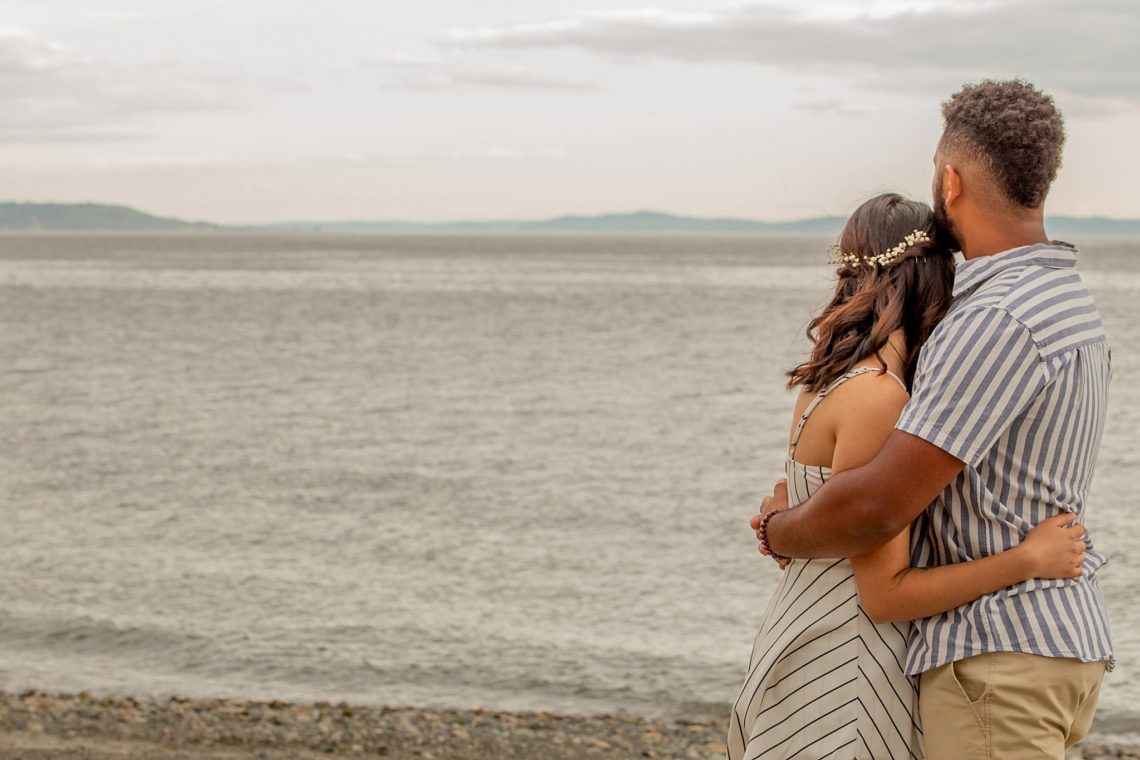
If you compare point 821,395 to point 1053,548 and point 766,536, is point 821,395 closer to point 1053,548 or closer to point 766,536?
point 766,536

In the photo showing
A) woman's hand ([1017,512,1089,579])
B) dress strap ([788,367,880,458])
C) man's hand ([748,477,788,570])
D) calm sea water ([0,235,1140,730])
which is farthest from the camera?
calm sea water ([0,235,1140,730])

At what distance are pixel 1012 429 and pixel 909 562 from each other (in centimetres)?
35

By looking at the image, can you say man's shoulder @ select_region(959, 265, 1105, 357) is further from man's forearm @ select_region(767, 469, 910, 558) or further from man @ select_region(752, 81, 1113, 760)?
man's forearm @ select_region(767, 469, 910, 558)

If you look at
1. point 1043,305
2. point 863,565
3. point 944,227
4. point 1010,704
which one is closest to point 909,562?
point 863,565

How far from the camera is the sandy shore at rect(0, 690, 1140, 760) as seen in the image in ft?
24.1

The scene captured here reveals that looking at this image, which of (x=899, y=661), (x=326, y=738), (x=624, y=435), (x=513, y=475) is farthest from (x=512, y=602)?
(x=624, y=435)

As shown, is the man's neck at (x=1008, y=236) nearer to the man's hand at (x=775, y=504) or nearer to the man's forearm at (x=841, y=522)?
the man's forearm at (x=841, y=522)

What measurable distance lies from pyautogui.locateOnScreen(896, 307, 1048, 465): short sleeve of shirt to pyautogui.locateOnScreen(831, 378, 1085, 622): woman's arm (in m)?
0.17

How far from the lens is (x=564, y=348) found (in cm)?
4088

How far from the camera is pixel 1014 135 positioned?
231 cm

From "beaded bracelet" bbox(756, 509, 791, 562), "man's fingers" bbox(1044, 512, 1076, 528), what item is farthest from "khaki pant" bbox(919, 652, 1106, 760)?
"beaded bracelet" bbox(756, 509, 791, 562)

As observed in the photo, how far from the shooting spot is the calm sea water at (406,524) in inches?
383

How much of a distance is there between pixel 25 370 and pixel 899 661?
34477 mm

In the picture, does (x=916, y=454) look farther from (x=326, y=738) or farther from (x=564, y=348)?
(x=564, y=348)
